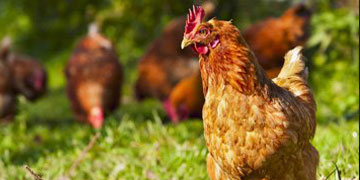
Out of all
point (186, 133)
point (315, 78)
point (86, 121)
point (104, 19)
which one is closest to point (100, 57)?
point (86, 121)

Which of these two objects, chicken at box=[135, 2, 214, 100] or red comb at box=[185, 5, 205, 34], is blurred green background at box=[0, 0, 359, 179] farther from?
red comb at box=[185, 5, 205, 34]

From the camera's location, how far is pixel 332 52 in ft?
25.8

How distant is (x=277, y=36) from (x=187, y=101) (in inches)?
50.1

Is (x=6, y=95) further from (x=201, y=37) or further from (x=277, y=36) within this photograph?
(x=201, y=37)

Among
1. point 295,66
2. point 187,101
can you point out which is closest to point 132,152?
point 295,66

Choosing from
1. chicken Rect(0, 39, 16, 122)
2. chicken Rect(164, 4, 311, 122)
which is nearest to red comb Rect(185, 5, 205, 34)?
chicken Rect(164, 4, 311, 122)

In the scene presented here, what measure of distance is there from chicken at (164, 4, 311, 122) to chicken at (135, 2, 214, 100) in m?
0.75

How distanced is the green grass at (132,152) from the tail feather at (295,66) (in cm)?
55

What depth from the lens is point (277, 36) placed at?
6316 mm

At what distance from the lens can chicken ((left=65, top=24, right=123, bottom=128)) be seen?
653 cm

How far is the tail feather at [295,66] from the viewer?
135 inches

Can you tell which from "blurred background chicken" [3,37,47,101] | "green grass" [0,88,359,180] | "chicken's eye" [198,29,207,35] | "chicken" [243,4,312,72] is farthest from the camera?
"blurred background chicken" [3,37,47,101]

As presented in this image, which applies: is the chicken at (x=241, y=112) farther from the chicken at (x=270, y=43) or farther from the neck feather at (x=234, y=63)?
the chicken at (x=270, y=43)

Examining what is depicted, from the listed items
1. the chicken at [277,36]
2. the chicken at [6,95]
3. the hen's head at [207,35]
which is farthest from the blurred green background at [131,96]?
the hen's head at [207,35]
